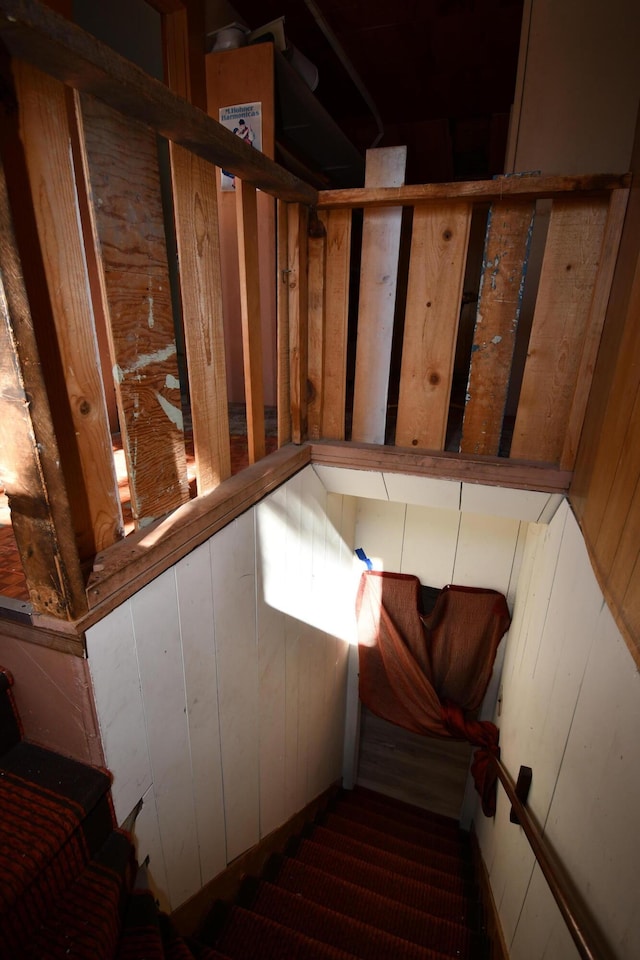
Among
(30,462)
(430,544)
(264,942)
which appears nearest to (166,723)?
(30,462)

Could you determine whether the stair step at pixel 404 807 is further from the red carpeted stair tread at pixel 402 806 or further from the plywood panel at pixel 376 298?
the plywood panel at pixel 376 298

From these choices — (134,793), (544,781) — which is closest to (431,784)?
(544,781)

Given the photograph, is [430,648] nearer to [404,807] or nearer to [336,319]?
[404,807]

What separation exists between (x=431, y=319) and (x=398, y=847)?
3.15 meters

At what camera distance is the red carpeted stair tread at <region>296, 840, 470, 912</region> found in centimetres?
229

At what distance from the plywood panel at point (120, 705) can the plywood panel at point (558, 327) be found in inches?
60.3

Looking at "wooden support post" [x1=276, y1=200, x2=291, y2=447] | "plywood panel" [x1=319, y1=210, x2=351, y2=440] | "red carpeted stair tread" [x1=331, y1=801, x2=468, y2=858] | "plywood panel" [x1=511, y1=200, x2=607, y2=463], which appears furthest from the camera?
"red carpeted stair tread" [x1=331, y1=801, x2=468, y2=858]

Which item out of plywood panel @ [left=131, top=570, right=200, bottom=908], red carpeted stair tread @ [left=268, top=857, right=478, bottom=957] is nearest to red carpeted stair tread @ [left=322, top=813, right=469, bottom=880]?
red carpeted stair tread @ [left=268, top=857, right=478, bottom=957]

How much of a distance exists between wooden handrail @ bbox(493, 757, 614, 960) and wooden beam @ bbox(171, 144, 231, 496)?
54.1 inches

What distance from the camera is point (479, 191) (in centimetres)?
147

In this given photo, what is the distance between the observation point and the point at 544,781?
4.97 feet

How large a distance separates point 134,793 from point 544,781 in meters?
1.29

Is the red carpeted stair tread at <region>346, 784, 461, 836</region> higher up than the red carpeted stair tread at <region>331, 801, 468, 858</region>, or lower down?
lower down

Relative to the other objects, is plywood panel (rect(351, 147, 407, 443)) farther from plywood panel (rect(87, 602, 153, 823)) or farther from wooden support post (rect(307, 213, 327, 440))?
plywood panel (rect(87, 602, 153, 823))
